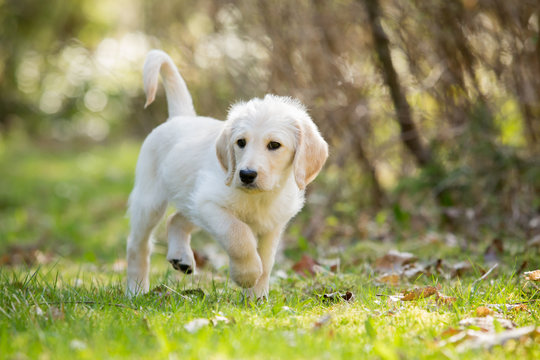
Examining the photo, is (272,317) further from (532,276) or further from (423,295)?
(532,276)

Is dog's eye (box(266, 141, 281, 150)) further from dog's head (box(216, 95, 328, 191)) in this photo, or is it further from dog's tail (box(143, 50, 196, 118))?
dog's tail (box(143, 50, 196, 118))

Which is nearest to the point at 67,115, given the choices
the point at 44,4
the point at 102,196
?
the point at 44,4

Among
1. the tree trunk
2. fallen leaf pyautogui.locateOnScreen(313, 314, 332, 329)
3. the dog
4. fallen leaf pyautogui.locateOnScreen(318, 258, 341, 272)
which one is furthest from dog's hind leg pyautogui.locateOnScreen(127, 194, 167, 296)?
the tree trunk

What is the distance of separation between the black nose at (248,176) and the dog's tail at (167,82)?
1.16 m

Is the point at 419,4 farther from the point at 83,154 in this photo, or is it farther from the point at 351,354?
A: the point at 83,154

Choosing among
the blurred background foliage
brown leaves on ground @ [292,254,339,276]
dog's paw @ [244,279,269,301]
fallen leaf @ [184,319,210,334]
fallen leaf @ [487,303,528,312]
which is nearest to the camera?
fallen leaf @ [184,319,210,334]

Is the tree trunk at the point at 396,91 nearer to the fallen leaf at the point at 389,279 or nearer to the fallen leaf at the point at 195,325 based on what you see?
the fallen leaf at the point at 389,279

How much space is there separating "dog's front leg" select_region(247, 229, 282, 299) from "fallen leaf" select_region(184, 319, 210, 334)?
895mm

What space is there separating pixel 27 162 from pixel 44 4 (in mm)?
6462

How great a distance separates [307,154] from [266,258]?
0.67 m

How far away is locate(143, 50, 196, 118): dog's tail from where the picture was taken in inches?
163

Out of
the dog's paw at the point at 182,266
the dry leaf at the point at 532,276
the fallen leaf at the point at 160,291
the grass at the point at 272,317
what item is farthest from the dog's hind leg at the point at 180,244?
the dry leaf at the point at 532,276

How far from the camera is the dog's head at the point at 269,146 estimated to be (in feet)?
11.0

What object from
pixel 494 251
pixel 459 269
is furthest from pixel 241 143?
pixel 494 251
